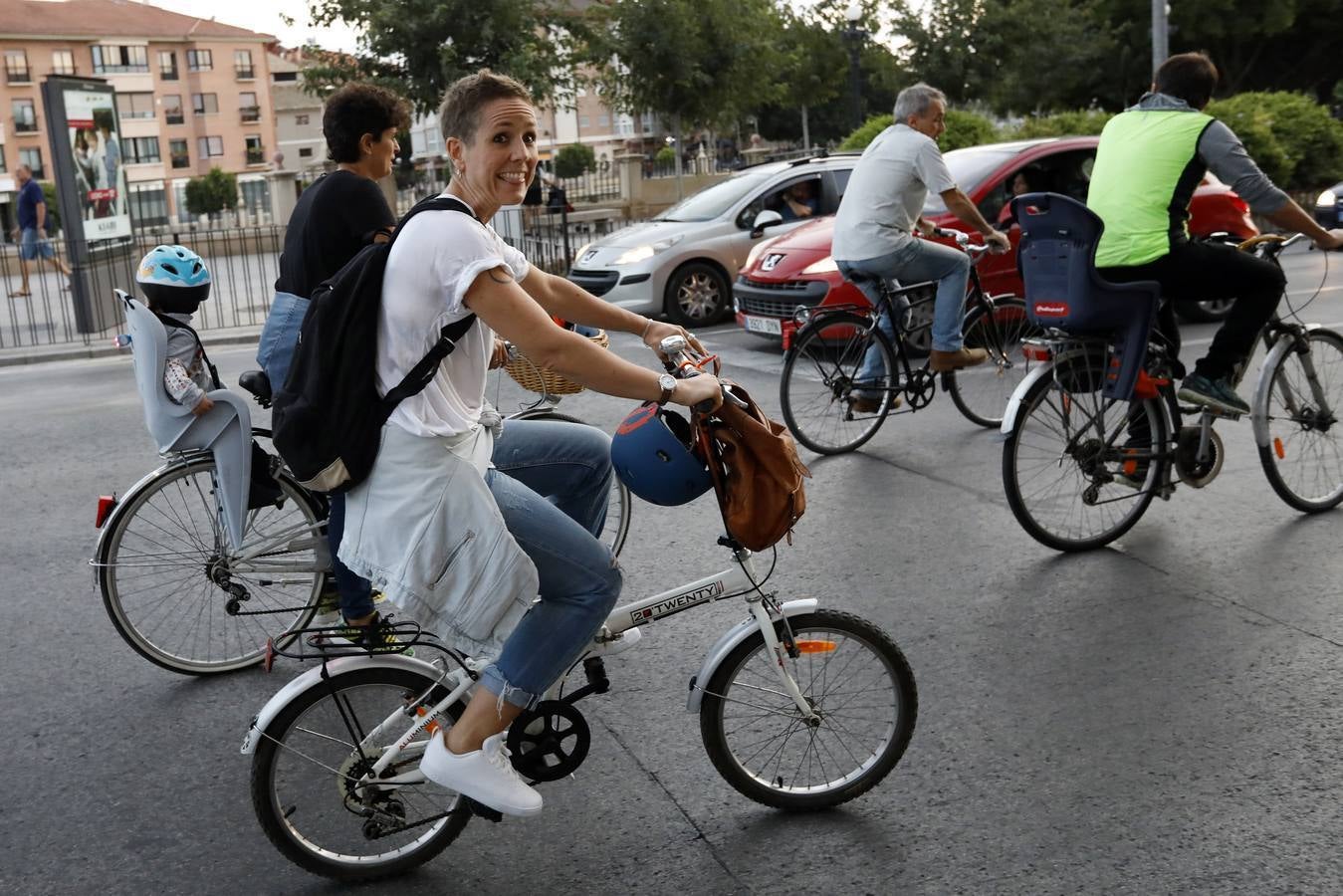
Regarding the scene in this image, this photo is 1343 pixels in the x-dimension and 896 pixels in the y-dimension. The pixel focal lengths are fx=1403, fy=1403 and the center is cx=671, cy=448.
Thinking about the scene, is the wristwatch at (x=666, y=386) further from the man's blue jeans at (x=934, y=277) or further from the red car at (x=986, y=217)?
the red car at (x=986, y=217)

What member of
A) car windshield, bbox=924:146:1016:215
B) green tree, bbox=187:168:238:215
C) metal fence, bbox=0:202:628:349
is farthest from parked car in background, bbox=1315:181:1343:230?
green tree, bbox=187:168:238:215

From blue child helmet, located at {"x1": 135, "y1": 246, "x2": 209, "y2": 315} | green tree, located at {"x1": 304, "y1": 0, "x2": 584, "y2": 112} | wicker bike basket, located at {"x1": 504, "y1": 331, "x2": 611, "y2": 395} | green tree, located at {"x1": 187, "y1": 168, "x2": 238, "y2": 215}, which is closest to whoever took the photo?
blue child helmet, located at {"x1": 135, "y1": 246, "x2": 209, "y2": 315}

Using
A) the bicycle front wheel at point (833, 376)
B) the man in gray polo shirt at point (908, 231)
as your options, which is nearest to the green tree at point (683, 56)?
the man in gray polo shirt at point (908, 231)

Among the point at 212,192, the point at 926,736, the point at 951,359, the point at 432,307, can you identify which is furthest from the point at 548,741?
the point at 212,192

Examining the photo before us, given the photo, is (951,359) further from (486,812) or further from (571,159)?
(571,159)

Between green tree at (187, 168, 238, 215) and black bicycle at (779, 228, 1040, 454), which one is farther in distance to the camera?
green tree at (187, 168, 238, 215)

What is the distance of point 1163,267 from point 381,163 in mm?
3140

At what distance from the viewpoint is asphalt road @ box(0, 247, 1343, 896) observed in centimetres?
345

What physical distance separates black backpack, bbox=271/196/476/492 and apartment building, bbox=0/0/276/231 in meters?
77.0

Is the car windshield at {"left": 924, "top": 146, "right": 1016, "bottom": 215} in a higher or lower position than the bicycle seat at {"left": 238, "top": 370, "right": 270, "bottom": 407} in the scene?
higher

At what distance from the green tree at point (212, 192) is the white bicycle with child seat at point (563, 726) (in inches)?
2437

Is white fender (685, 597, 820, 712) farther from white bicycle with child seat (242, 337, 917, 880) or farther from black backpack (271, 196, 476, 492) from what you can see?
black backpack (271, 196, 476, 492)

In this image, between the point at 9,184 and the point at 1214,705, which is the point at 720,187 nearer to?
the point at 1214,705

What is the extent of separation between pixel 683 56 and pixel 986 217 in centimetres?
1734
